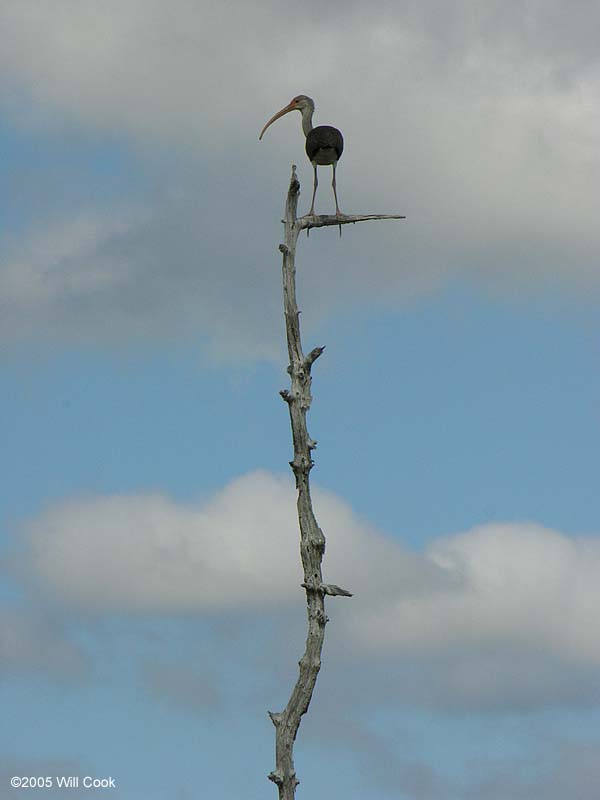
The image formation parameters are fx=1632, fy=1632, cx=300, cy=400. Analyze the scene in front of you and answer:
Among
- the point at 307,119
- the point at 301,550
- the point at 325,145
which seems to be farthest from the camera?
the point at 307,119

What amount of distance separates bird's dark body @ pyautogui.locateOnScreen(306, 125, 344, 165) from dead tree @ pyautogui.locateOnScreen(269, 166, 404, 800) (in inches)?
136

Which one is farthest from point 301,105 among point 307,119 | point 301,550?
point 301,550

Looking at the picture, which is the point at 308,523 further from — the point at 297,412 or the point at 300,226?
the point at 300,226

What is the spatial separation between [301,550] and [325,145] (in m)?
7.88

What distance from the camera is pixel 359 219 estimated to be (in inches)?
1022

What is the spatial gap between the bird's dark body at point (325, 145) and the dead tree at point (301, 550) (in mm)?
3465

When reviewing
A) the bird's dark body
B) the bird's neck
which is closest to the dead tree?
the bird's dark body

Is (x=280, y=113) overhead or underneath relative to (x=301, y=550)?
overhead

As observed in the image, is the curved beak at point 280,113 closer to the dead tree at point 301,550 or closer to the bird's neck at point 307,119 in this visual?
the bird's neck at point 307,119

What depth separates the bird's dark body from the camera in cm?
2836

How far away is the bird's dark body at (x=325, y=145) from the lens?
28.4 metres

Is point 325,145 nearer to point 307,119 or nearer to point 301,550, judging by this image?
point 307,119

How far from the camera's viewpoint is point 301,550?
24172mm

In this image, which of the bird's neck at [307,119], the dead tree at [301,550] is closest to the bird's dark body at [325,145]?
the bird's neck at [307,119]
